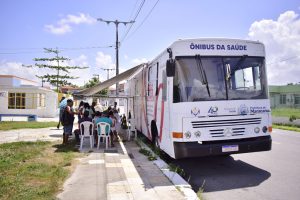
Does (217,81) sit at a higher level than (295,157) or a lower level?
higher

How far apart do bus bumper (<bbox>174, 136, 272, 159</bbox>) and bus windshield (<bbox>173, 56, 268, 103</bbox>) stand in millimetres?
1037

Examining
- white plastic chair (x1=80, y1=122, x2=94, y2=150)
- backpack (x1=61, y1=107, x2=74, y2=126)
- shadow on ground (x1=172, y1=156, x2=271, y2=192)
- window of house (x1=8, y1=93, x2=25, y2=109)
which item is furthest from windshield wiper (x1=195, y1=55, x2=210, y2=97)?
window of house (x1=8, y1=93, x2=25, y2=109)

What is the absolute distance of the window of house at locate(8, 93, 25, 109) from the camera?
3294 centimetres

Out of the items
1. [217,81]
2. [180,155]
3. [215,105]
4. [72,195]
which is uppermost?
[217,81]

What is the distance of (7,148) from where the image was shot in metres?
11.3

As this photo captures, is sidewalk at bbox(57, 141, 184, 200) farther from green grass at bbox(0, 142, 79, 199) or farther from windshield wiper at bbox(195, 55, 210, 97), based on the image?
windshield wiper at bbox(195, 55, 210, 97)

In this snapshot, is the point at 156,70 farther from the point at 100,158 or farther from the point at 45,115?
the point at 45,115

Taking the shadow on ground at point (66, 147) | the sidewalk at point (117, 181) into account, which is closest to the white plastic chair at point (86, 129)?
the shadow on ground at point (66, 147)

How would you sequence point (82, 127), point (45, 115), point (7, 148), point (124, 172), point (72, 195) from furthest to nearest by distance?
point (45, 115) → point (82, 127) → point (7, 148) → point (124, 172) → point (72, 195)

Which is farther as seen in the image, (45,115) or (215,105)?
(45,115)

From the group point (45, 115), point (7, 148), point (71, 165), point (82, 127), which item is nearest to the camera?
point (71, 165)

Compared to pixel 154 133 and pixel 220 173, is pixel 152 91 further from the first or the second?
pixel 220 173

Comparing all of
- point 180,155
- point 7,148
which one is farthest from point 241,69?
point 7,148

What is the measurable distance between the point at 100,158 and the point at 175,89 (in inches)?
145
